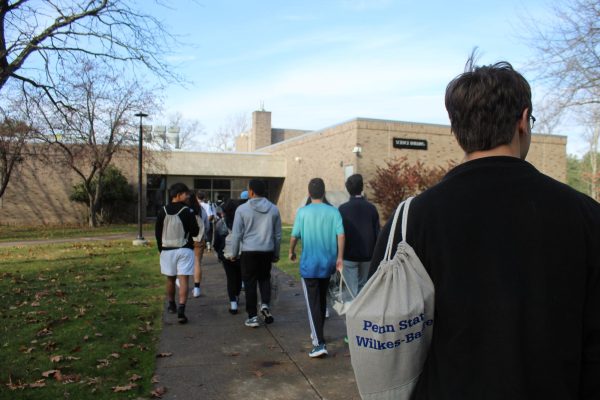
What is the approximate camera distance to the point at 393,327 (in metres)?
1.55

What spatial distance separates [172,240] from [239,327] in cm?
151

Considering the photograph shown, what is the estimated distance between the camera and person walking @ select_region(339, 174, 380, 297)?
20.0ft

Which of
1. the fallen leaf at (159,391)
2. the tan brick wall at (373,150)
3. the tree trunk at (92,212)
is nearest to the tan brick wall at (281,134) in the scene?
the tan brick wall at (373,150)

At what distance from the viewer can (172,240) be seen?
700 centimetres

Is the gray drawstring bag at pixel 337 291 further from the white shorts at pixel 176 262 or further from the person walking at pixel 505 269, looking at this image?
the person walking at pixel 505 269

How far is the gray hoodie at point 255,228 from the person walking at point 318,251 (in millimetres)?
945

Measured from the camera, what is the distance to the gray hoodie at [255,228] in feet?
22.0

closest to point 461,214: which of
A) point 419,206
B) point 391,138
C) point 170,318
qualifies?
point 419,206

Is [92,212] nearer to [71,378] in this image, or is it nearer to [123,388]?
[71,378]

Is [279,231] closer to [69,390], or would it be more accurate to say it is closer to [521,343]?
[69,390]

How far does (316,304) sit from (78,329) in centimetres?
321

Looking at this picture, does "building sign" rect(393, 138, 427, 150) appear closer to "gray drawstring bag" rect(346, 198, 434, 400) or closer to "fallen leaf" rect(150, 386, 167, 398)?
"fallen leaf" rect(150, 386, 167, 398)

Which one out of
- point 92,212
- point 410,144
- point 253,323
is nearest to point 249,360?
point 253,323

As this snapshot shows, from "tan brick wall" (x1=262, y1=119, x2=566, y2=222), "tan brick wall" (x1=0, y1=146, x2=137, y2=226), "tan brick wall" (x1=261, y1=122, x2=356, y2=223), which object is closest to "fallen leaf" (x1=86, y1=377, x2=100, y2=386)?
"tan brick wall" (x1=261, y1=122, x2=356, y2=223)
